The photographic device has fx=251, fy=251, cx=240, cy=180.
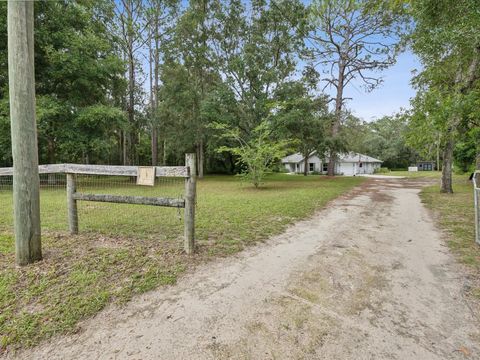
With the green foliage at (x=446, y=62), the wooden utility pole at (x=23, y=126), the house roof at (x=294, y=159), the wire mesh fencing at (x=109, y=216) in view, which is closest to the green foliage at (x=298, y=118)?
the green foliage at (x=446, y=62)

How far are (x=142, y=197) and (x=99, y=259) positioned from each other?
989 millimetres

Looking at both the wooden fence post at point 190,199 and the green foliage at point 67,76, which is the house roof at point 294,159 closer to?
the green foliage at point 67,76

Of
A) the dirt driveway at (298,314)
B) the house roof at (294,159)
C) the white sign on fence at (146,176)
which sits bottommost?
the dirt driveway at (298,314)

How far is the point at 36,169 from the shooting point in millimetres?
3100

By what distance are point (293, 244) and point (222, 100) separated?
14374 mm

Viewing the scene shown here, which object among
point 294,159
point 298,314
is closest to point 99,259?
point 298,314

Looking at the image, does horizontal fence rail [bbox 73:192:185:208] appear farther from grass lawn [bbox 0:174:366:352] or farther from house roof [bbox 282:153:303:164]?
house roof [bbox 282:153:303:164]

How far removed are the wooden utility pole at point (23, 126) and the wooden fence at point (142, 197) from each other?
0.94m

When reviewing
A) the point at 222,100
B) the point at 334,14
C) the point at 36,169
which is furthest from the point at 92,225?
the point at 334,14

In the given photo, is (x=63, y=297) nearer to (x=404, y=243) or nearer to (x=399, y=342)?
→ (x=399, y=342)

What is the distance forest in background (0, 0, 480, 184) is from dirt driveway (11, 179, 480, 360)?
6.96 meters

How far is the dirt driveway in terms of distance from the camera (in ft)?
6.08

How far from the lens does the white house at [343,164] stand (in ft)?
113

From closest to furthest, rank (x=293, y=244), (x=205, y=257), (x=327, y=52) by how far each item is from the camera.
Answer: (x=205, y=257), (x=293, y=244), (x=327, y=52)
